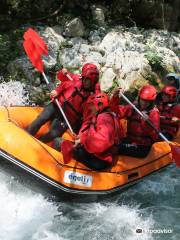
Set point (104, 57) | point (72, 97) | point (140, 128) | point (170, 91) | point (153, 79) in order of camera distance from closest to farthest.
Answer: point (72, 97) < point (140, 128) < point (170, 91) < point (153, 79) < point (104, 57)

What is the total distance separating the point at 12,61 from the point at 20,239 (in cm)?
391

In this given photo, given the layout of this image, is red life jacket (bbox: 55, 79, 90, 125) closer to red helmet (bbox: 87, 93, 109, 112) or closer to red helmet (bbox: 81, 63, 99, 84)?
red helmet (bbox: 81, 63, 99, 84)

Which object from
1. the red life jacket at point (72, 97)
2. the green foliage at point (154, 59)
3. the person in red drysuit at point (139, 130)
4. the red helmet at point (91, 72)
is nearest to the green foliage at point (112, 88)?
the green foliage at point (154, 59)

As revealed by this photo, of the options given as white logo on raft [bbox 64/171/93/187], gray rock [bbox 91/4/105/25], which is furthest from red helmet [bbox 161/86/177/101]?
gray rock [bbox 91/4/105/25]

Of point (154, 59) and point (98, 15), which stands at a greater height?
point (98, 15)

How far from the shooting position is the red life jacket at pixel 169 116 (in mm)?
6414

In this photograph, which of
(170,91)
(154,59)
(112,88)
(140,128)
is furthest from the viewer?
(154,59)

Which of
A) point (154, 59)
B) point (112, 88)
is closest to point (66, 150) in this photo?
point (112, 88)

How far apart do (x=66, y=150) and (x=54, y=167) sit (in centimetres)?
30

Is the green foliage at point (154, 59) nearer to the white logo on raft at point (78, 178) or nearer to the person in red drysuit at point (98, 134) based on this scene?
the person in red drysuit at point (98, 134)

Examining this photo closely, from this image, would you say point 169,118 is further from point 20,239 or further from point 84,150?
point 20,239

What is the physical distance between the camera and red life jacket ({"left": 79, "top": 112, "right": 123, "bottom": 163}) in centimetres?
481

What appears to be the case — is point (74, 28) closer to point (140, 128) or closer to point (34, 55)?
point (34, 55)

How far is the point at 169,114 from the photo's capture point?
6457 millimetres
